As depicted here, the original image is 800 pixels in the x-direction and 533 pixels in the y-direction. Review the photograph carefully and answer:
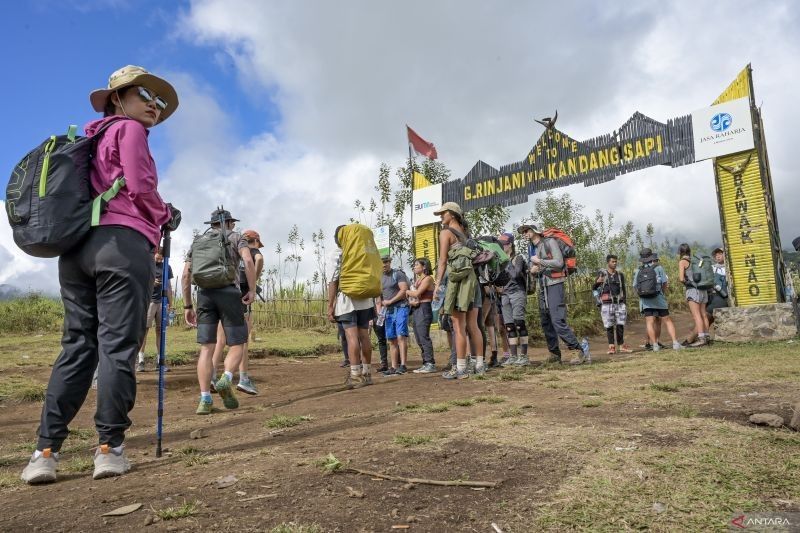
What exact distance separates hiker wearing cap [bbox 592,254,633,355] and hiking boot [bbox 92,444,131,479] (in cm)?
867

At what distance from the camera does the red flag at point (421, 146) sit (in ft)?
52.3

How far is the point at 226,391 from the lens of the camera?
4.81 meters

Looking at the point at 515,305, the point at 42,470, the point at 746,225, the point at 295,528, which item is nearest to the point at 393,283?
the point at 515,305

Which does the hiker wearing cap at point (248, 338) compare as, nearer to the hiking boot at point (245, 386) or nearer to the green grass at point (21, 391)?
the hiking boot at point (245, 386)

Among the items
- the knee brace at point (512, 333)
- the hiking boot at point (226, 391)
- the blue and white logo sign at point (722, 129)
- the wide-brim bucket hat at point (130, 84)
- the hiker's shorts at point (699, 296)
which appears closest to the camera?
the wide-brim bucket hat at point (130, 84)

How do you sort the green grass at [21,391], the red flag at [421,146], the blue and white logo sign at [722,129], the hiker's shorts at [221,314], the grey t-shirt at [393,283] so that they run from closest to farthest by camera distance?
the hiker's shorts at [221,314]
the green grass at [21,391]
the grey t-shirt at [393,283]
the blue and white logo sign at [722,129]
the red flag at [421,146]

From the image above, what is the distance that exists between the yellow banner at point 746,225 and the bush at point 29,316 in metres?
17.4

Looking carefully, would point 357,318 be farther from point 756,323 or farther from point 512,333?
point 756,323

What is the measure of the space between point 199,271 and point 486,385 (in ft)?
9.38

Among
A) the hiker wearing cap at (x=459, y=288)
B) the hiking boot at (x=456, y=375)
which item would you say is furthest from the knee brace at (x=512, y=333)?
the hiking boot at (x=456, y=375)

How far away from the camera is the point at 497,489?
7.16 feet

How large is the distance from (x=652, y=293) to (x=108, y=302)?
825 centimetres

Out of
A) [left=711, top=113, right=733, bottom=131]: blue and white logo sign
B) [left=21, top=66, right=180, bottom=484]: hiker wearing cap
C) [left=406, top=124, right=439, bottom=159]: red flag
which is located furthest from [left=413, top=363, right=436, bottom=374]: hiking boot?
[left=406, top=124, right=439, bottom=159]: red flag

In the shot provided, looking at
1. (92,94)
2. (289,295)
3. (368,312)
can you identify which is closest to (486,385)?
(368,312)
